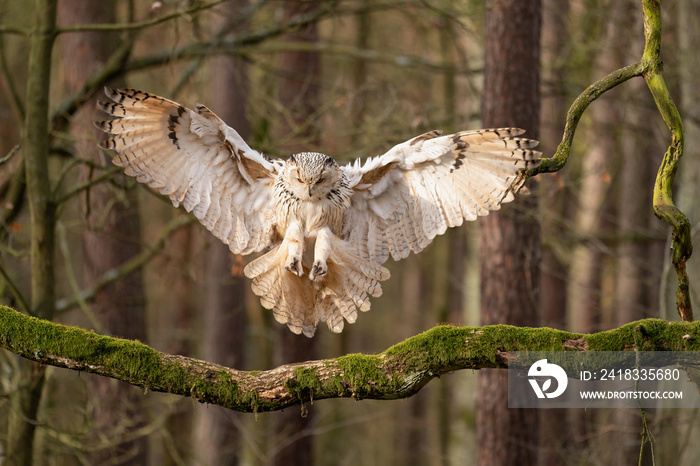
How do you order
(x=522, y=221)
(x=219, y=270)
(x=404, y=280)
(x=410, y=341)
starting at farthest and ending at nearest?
(x=404, y=280), (x=219, y=270), (x=522, y=221), (x=410, y=341)

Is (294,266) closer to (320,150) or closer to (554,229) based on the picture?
(320,150)

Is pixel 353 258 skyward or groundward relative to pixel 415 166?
groundward

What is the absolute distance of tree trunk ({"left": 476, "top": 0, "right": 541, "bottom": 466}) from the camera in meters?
6.89

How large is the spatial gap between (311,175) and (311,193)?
0.15 m

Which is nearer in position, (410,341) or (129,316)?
(410,341)

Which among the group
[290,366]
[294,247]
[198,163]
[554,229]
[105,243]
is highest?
[554,229]


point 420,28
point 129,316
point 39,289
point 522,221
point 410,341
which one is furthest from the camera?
point 420,28

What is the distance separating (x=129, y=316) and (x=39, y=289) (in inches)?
122

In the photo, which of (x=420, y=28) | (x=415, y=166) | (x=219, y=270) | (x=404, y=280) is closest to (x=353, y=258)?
(x=415, y=166)

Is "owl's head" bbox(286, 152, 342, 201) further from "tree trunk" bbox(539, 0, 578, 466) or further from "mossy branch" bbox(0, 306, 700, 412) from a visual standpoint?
"tree trunk" bbox(539, 0, 578, 466)

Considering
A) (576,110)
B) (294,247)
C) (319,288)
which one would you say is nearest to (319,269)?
(294,247)

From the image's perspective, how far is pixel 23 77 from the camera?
14.0 metres

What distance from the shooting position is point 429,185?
554 cm

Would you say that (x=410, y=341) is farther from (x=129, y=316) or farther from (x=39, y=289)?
(x=129, y=316)
